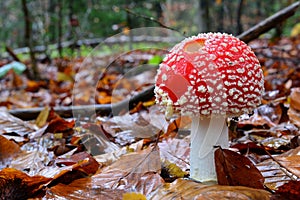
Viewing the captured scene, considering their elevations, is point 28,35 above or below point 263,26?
above

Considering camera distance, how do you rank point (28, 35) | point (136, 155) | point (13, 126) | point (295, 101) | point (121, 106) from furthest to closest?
point (28, 35) < point (121, 106) < point (13, 126) < point (295, 101) < point (136, 155)

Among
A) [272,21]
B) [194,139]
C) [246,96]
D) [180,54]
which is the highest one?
[272,21]

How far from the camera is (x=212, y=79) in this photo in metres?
1.37

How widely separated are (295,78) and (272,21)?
0.97 m

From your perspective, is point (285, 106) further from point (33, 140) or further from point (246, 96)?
point (33, 140)

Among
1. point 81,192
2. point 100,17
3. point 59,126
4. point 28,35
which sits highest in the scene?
point 100,17

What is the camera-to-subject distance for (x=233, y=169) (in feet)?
4.69

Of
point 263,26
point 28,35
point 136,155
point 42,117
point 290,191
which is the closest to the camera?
point 290,191

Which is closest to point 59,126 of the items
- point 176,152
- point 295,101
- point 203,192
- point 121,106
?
point 121,106

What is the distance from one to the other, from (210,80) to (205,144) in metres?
0.32

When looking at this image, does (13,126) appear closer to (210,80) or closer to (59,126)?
(59,126)

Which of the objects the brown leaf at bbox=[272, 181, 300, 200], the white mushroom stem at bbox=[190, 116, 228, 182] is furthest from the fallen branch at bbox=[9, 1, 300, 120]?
the brown leaf at bbox=[272, 181, 300, 200]

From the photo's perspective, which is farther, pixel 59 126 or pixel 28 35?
pixel 28 35

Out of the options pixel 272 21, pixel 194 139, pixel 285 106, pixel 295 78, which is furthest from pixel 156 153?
pixel 295 78
